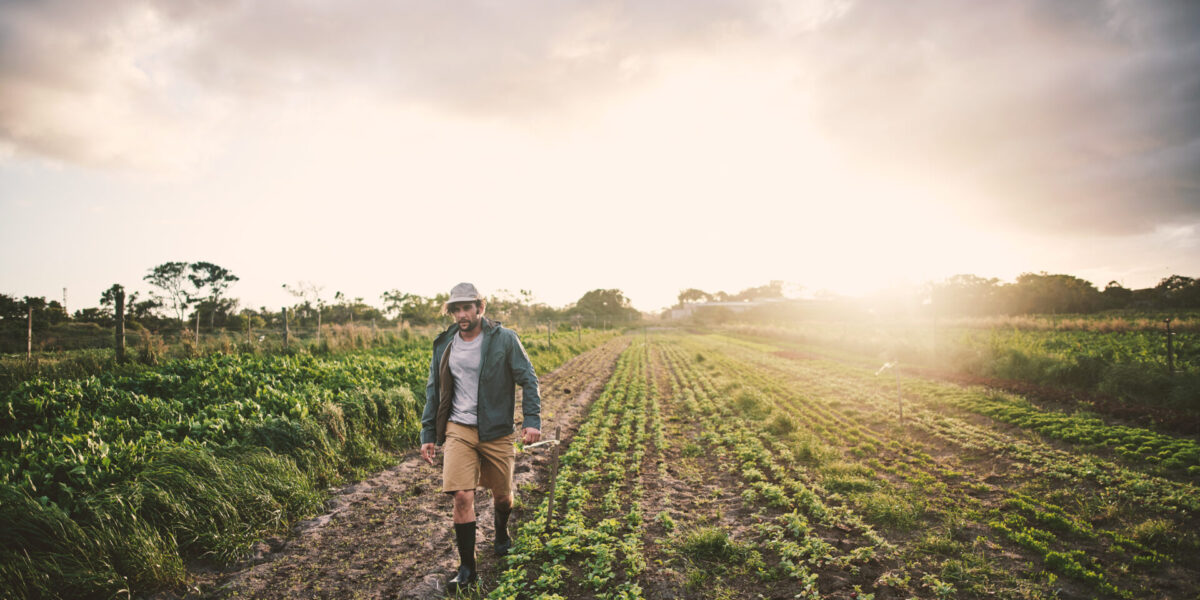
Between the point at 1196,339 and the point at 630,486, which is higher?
the point at 1196,339

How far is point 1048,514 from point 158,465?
9539mm

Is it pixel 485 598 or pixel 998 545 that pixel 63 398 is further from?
pixel 998 545

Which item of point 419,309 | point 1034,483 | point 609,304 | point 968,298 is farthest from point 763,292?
point 1034,483

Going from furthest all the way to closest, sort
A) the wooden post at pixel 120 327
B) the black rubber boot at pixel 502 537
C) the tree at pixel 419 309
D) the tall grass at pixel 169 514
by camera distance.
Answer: the tree at pixel 419 309
the wooden post at pixel 120 327
the black rubber boot at pixel 502 537
the tall grass at pixel 169 514

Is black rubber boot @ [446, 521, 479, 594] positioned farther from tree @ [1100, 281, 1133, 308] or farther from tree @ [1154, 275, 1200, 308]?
tree @ [1100, 281, 1133, 308]

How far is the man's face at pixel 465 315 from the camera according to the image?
4016 millimetres

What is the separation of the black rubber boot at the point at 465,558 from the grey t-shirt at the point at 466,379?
90cm

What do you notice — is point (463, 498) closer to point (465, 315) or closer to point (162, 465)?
point (465, 315)

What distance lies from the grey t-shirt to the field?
147 centimetres

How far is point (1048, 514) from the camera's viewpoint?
200 inches

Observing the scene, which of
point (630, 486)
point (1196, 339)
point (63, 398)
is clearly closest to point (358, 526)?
point (630, 486)

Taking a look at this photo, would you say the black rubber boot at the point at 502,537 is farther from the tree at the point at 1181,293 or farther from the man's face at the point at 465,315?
the tree at the point at 1181,293

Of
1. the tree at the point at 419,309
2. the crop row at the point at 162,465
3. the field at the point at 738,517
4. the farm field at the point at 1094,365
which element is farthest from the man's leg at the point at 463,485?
the tree at the point at 419,309

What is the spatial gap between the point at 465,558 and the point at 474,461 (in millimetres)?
863
